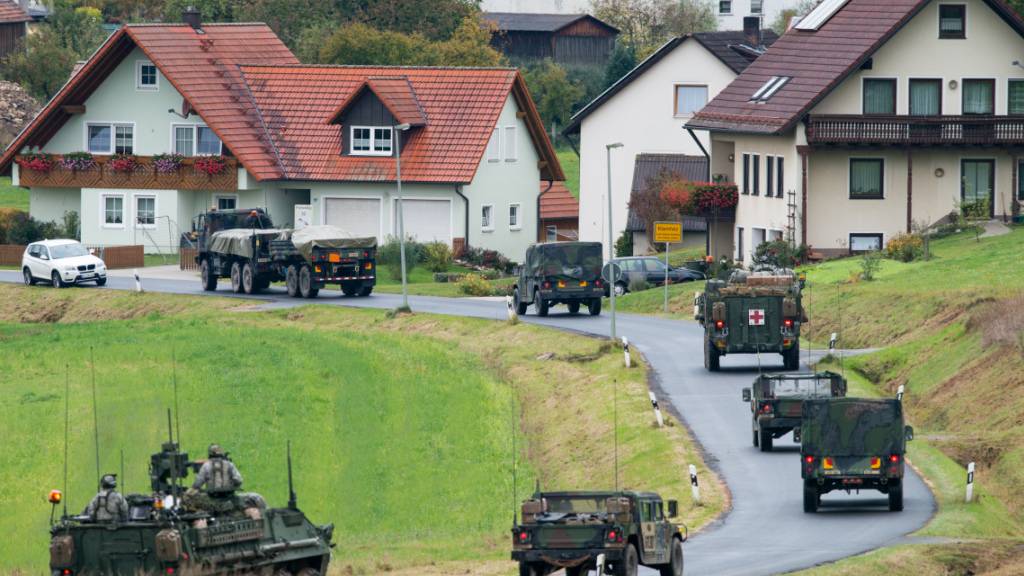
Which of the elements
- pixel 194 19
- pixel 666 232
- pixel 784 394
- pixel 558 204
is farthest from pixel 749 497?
pixel 558 204

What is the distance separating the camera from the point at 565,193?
9188 cm

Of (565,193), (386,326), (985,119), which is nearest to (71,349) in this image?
(386,326)

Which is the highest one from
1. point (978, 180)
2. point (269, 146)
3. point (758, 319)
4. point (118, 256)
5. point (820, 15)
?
point (820, 15)

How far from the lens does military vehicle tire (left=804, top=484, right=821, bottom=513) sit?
32906 mm

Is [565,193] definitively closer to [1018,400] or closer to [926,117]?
[926,117]

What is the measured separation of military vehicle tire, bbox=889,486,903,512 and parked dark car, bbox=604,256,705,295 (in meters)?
35.4

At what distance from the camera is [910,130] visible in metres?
67.2

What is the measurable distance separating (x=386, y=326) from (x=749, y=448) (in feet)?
70.5

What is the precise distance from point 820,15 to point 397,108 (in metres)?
17.2

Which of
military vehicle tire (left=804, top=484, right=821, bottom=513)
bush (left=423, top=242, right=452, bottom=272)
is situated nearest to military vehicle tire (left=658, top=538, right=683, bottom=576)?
military vehicle tire (left=804, top=484, right=821, bottom=513)

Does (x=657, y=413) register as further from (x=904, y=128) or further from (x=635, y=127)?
(x=635, y=127)

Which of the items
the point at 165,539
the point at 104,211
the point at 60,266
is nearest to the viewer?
the point at 165,539

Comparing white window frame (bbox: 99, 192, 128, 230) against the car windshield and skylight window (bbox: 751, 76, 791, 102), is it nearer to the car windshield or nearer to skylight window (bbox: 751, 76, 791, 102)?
the car windshield

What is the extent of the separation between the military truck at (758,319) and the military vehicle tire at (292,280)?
70.8 feet
